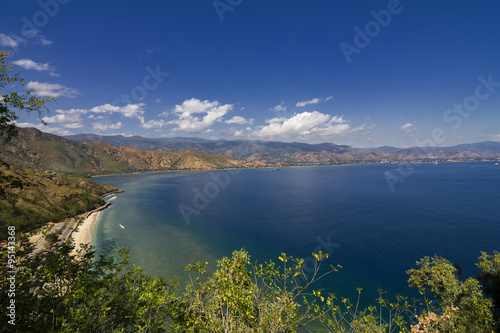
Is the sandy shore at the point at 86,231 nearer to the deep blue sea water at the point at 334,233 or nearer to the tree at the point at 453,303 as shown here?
the deep blue sea water at the point at 334,233

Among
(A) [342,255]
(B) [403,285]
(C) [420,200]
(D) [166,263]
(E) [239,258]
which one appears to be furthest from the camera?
(C) [420,200]

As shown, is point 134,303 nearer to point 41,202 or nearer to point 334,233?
point 334,233

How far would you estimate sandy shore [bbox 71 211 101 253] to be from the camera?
54.9 m

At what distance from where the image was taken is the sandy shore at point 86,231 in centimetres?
5486

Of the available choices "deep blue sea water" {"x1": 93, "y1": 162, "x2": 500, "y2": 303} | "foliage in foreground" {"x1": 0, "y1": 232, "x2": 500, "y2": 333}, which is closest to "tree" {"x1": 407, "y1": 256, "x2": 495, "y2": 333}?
"foliage in foreground" {"x1": 0, "y1": 232, "x2": 500, "y2": 333}

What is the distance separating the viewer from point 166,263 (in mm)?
42781

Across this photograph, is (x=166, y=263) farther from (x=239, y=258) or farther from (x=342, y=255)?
(x=342, y=255)

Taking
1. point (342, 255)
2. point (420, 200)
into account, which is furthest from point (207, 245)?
point (420, 200)

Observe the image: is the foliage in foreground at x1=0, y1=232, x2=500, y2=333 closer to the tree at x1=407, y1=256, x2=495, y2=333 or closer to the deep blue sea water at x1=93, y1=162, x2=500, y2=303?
the tree at x1=407, y1=256, x2=495, y2=333

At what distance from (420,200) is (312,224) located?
63481mm

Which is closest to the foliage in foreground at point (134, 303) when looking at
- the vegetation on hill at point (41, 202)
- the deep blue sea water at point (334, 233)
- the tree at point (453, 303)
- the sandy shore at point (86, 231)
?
the tree at point (453, 303)

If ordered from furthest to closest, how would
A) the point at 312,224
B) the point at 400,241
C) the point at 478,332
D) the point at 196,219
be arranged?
the point at 196,219
the point at 312,224
the point at 400,241
the point at 478,332

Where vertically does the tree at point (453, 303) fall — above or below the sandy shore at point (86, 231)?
above

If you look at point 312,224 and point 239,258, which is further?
point 312,224
